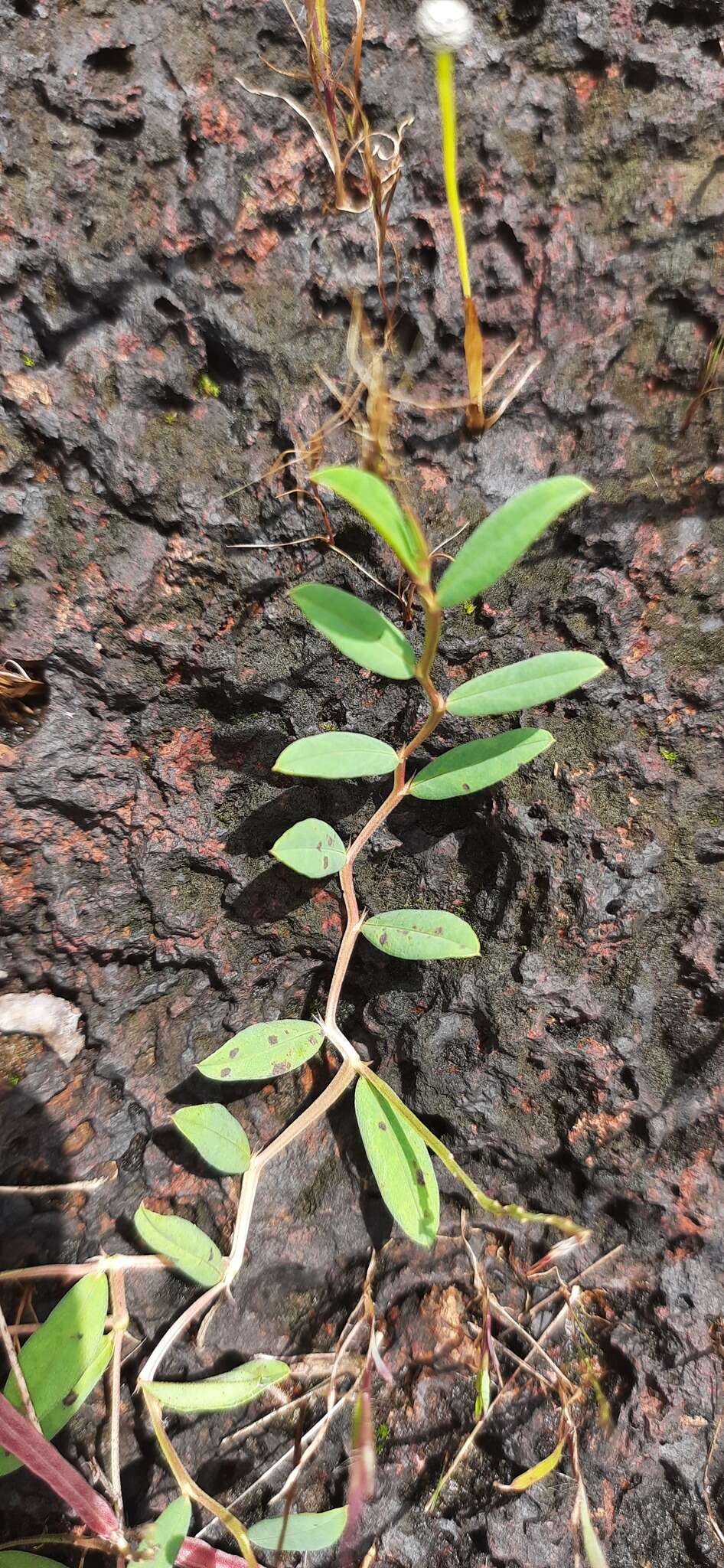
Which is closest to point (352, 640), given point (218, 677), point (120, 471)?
point (218, 677)

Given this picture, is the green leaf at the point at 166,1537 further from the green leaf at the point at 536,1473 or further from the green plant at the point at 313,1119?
the green leaf at the point at 536,1473

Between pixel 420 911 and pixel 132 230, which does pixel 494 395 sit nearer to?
pixel 132 230

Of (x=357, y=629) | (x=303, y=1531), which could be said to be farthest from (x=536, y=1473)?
(x=357, y=629)

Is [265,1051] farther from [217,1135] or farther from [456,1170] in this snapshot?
[456,1170]

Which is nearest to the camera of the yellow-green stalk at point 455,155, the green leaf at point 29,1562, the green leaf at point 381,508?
the green leaf at point 381,508

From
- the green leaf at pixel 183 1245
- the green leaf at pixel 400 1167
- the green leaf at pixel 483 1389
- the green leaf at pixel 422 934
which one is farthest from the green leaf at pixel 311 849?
the green leaf at pixel 483 1389

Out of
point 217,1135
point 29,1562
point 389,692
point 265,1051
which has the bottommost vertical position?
point 29,1562

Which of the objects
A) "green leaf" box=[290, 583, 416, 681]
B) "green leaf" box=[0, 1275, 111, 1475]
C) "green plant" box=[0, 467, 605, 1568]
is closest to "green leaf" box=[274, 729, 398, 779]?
"green plant" box=[0, 467, 605, 1568]
